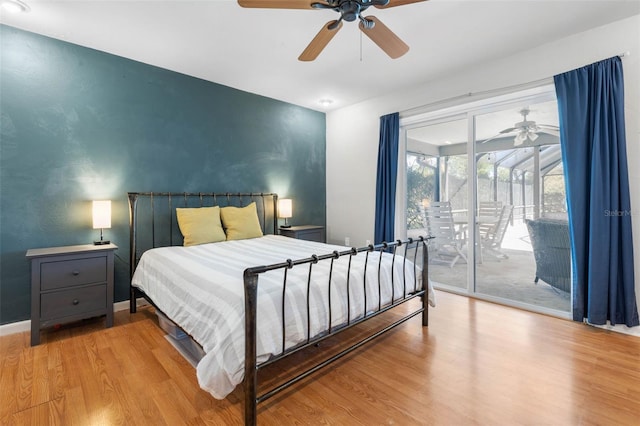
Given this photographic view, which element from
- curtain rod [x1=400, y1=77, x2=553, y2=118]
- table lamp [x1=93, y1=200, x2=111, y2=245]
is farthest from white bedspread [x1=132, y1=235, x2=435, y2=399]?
curtain rod [x1=400, y1=77, x2=553, y2=118]

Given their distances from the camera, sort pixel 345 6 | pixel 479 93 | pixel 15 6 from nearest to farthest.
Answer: pixel 345 6 < pixel 15 6 < pixel 479 93

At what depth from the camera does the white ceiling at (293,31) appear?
2.42m

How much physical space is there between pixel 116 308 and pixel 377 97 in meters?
4.17

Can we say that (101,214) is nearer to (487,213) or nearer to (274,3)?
(274,3)

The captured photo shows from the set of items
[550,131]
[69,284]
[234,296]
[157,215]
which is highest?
[550,131]

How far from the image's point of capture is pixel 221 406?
5.58 ft

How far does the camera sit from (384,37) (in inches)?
86.0

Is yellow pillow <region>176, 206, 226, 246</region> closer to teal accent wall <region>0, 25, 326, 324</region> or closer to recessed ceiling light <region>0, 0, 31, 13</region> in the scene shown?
teal accent wall <region>0, 25, 326, 324</region>

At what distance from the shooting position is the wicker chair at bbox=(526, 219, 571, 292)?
10.0ft

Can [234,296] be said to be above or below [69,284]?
above

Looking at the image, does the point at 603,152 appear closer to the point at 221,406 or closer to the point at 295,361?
the point at 295,361

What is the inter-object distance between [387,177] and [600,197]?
7.25 feet

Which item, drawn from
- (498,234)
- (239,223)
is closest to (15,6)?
(239,223)

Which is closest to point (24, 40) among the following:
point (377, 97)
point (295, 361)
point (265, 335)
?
point (265, 335)
